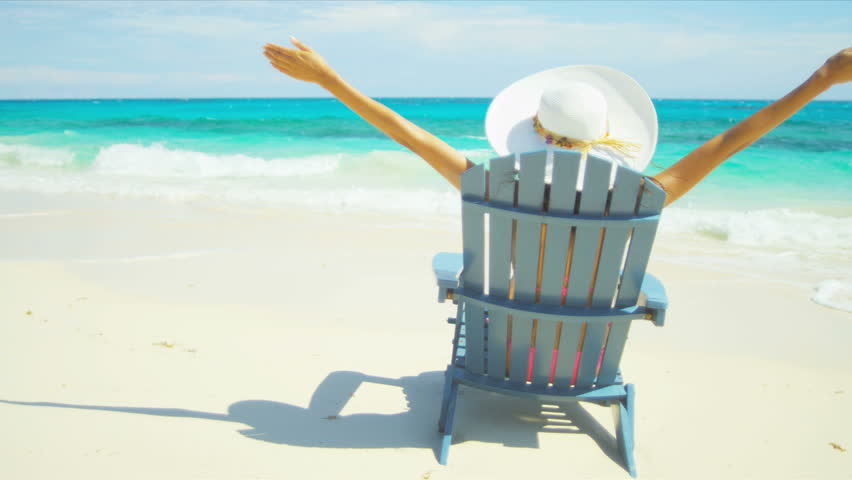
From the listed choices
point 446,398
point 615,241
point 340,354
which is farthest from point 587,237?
point 340,354

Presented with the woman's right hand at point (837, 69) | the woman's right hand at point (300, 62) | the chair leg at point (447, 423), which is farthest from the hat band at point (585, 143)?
the chair leg at point (447, 423)

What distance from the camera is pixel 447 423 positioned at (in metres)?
2.72

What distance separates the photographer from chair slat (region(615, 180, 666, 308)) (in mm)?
2209

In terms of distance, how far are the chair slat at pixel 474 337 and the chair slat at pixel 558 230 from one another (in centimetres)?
32

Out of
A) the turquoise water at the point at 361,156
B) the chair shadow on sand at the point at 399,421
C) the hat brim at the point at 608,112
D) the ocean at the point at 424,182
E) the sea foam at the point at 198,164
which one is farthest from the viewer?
the sea foam at the point at 198,164

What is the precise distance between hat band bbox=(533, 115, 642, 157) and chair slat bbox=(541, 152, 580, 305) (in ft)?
0.73

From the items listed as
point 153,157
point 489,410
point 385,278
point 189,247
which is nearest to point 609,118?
point 489,410

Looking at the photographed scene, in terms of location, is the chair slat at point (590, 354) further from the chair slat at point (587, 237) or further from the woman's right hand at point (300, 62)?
the woman's right hand at point (300, 62)

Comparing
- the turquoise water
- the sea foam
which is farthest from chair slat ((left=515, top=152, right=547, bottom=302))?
the sea foam

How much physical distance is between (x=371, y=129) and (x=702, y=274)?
21.6 m

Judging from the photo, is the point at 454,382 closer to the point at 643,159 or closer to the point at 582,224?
the point at 582,224

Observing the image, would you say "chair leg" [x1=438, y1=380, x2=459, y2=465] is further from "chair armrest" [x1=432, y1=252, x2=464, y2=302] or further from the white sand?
"chair armrest" [x1=432, y1=252, x2=464, y2=302]

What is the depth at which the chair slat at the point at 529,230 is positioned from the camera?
7.29ft

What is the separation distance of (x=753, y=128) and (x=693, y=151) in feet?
0.76
